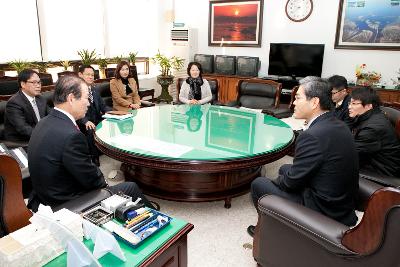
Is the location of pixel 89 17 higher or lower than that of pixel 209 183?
higher

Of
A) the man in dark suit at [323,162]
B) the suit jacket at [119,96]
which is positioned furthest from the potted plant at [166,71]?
the man in dark suit at [323,162]

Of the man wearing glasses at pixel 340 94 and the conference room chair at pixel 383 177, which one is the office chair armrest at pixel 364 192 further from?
the man wearing glasses at pixel 340 94

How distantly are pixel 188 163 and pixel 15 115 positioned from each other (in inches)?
74.1

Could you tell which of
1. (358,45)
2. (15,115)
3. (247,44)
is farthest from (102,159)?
(358,45)

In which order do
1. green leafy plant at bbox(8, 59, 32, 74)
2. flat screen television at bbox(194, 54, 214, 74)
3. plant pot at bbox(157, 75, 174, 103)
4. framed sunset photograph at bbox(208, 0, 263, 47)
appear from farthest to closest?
plant pot at bbox(157, 75, 174, 103) → flat screen television at bbox(194, 54, 214, 74) → framed sunset photograph at bbox(208, 0, 263, 47) → green leafy plant at bbox(8, 59, 32, 74)

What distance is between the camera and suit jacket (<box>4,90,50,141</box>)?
2.91 metres

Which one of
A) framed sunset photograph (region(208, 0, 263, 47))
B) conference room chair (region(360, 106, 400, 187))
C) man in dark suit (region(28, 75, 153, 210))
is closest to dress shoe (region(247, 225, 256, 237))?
conference room chair (region(360, 106, 400, 187))

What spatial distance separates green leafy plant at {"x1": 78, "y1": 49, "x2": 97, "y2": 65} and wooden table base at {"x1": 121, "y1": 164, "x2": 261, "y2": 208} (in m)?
3.68

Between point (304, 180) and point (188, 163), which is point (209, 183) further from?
point (304, 180)

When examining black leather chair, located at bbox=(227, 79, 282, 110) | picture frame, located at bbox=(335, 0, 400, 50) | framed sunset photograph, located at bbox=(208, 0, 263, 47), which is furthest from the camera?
framed sunset photograph, located at bbox=(208, 0, 263, 47)

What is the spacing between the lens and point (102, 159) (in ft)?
12.3

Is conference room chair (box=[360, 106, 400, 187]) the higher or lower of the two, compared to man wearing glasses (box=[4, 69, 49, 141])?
lower

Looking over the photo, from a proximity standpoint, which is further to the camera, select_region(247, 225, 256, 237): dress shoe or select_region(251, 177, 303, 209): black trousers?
select_region(247, 225, 256, 237): dress shoe

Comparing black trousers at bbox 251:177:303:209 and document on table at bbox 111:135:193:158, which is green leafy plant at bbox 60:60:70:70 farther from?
black trousers at bbox 251:177:303:209
